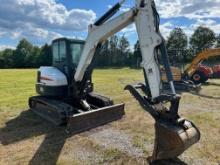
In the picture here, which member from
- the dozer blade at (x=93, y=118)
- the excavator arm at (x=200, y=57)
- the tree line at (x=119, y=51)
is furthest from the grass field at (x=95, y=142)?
the tree line at (x=119, y=51)

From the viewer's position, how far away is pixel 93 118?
23.2 ft

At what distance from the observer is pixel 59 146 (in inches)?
228

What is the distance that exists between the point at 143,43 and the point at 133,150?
7.44 ft

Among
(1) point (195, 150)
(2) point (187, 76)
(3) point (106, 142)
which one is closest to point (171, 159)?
(1) point (195, 150)

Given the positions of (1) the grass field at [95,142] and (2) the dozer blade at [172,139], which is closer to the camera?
(2) the dozer blade at [172,139]

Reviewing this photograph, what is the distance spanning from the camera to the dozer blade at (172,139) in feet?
14.5

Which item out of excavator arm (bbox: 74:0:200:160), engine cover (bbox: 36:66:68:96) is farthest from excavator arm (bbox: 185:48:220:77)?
excavator arm (bbox: 74:0:200:160)

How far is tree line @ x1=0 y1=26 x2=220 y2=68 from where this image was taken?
183 feet

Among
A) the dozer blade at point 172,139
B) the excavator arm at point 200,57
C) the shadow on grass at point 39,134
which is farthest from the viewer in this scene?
the excavator arm at point 200,57

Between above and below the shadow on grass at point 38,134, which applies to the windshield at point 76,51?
above

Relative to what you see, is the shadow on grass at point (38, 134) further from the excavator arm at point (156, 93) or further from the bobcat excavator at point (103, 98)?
the excavator arm at point (156, 93)

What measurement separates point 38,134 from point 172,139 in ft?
11.8

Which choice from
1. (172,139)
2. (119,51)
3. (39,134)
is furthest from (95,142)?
(119,51)

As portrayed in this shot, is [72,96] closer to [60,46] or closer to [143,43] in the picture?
[60,46]
